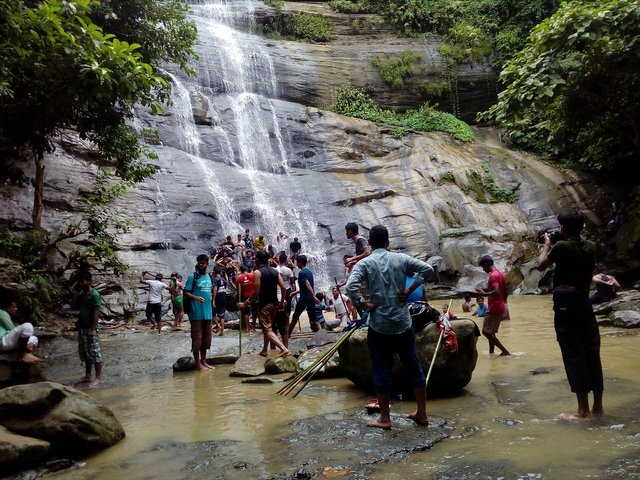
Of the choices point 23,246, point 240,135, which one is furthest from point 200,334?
point 240,135

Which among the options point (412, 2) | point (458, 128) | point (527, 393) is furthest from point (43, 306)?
point (412, 2)

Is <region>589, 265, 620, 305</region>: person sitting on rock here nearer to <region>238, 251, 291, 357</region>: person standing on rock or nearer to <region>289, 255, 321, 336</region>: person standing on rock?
<region>289, 255, 321, 336</region>: person standing on rock

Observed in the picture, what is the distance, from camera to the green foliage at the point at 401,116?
25.3 meters

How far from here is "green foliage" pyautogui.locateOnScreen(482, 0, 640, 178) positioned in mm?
10836

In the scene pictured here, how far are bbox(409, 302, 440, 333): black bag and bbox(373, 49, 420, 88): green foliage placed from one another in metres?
23.4

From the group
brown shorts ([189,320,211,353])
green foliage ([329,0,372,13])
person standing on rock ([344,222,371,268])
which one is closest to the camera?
person standing on rock ([344,222,371,268])

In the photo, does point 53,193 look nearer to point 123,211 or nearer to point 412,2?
point 123,211

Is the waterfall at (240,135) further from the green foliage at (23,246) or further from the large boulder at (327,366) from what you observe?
the large boulder at (327,366)

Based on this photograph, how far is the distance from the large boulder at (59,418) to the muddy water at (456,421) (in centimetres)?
18

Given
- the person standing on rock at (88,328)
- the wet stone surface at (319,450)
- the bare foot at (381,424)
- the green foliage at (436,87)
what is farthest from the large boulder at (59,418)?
the green foliage at (436,87)

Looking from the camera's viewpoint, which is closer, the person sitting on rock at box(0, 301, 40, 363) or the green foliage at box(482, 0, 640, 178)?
the person sitting on rock at box(0, 301, 40, 363)

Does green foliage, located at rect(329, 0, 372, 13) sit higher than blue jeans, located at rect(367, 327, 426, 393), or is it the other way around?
green foliage, located at rect(329, 0, 372, 13)

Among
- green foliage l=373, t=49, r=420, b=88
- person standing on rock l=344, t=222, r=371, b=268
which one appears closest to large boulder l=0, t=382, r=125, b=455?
person standing on rock l=344, t=222, r=371, b=268

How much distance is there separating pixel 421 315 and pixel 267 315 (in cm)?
320
